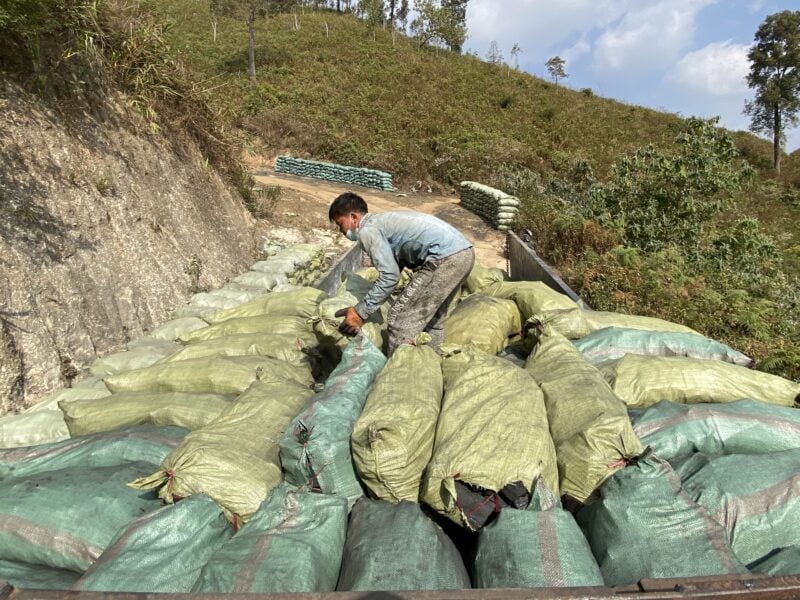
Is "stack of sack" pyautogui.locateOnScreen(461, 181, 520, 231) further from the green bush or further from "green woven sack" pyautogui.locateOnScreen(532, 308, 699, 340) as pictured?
"green woven sack" pyautogui.locateOnScreen(532, 308, 699, 340)

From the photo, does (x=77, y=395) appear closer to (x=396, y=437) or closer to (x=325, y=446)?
(x=325, y=446)

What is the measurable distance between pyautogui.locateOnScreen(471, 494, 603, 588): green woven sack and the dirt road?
773cm

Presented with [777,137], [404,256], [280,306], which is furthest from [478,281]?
[777,137]

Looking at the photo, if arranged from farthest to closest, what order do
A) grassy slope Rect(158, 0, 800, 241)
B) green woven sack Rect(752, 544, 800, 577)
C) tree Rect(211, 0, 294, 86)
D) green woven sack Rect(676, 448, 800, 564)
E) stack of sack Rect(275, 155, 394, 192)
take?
tree Rect(211, 0, 294, 86) → grassy slope Rect(158, 0, 800, 241) → stack of sack Rect(275, 155, 394, 192) → green woven sack Rect(676, 448, 800, 564) → green woven sack Rect(752, 544, 800, 577)

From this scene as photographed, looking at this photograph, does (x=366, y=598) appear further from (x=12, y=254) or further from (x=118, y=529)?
(x=12, y=254)

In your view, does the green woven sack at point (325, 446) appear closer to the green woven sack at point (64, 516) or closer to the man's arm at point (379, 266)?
the green woven sack at point (64, 516)

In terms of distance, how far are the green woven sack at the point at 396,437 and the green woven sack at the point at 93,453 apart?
93 cm

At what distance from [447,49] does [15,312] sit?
32.9 m

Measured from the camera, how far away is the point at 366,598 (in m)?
1.13

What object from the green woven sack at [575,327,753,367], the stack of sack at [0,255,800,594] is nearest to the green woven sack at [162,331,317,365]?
the stack of sack at [0,255,800,594]

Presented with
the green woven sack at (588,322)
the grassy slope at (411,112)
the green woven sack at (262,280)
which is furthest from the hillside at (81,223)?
the grassy slope at (411,112)

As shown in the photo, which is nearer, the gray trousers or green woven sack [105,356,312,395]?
green woven sack [105,356,312,395]

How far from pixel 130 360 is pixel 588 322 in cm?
332

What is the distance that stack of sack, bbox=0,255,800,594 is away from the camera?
152 centimetres
